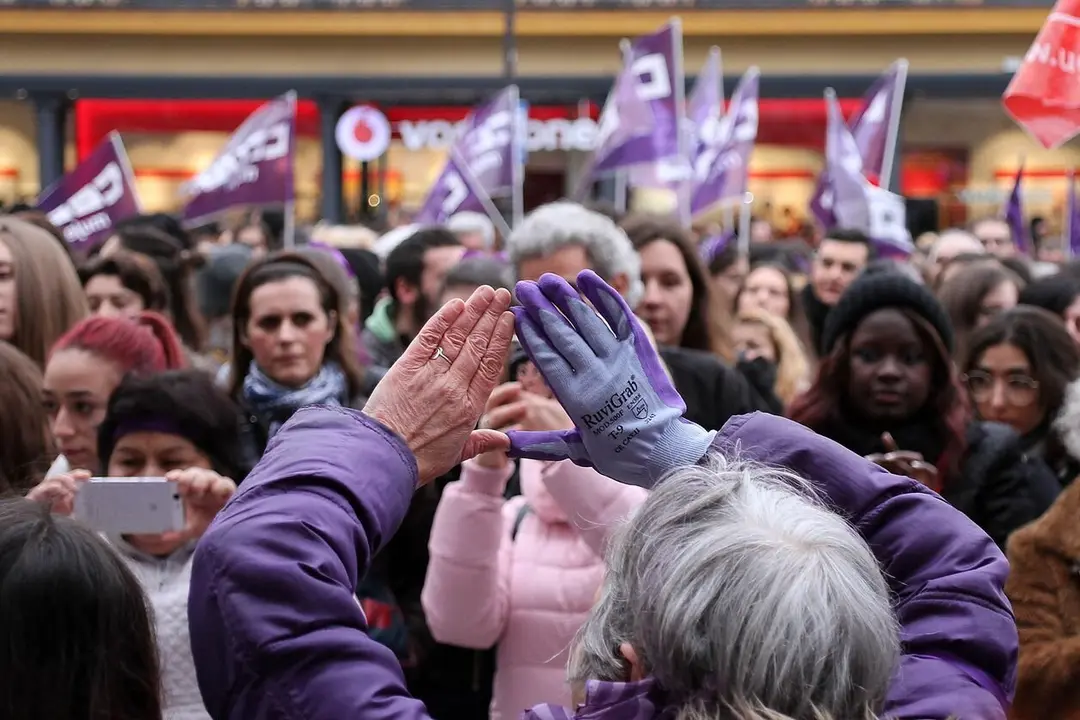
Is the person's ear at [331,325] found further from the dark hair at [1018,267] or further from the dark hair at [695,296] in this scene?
the dark hair at [1018,267]

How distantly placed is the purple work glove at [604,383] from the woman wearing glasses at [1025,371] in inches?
127

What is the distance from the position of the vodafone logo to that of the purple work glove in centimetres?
2041

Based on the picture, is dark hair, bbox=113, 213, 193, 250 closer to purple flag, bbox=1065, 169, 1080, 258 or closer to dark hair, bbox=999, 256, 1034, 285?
dark hair, bbox=999, 256, 1034, 285

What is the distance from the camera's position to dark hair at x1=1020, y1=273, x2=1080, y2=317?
6.31 meters

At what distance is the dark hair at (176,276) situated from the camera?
6.71 meters

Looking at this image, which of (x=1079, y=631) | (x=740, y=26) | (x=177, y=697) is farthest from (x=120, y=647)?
(x=740, y=26)

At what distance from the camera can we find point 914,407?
162 inches

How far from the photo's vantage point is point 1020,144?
2498 cm

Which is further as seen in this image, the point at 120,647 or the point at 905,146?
the point at 905,146

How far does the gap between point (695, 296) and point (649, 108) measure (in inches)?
190

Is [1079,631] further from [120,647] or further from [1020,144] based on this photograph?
[1020,144]

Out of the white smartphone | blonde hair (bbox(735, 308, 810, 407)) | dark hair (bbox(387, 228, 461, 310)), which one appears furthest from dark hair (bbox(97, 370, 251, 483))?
blonde hair (bbox(735, 308, 810, 407))

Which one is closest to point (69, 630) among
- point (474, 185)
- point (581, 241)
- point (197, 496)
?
point (197, 496)

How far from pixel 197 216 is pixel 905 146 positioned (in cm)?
1878
